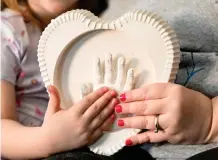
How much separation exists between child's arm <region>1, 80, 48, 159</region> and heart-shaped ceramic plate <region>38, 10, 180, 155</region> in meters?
0.10

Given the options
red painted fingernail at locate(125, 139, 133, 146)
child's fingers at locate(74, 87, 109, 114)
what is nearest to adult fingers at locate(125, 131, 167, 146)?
red painted fingernail at locate(125, 139, 133, 146)

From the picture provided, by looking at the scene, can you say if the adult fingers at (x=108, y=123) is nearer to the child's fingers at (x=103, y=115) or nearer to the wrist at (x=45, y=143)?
the child's fingers at (x=103, y=115)

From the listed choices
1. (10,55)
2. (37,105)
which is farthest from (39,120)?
(10,55)

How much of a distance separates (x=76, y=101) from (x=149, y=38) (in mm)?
201

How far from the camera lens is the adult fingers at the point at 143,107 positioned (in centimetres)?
70

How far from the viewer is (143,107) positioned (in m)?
0.72

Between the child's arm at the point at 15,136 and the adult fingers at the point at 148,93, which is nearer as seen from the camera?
the adult fingers at the point at 148,93

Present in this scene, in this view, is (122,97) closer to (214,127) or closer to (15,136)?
(214,127)

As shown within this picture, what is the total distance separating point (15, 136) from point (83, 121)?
20 centimetres

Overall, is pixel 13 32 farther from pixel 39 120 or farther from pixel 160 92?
pixel 160 92

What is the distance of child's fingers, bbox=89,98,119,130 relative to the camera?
754 mm

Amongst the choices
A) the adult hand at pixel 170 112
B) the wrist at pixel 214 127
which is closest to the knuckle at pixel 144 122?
the adult hand at pixel 170 112

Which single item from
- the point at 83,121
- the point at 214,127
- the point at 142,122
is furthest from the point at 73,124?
the point at 214,127

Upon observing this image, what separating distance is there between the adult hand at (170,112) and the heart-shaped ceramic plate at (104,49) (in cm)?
3
